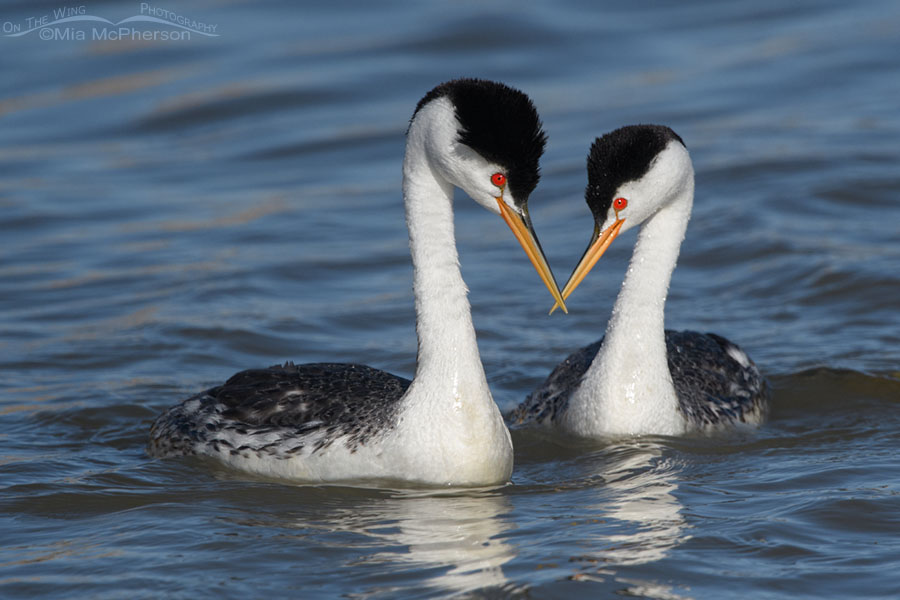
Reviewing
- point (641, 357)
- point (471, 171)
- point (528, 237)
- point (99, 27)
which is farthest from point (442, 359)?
point (99, 27)

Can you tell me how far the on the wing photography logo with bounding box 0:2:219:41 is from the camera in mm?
20312

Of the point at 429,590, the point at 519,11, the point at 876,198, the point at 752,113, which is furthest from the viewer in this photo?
the point at 519,11

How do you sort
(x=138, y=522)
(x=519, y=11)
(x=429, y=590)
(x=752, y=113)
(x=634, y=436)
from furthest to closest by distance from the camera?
1. (x=519, y=11)
2. (x=752, y=113)
3. (x=634, y=436)
4. (x=138, y=522)
5. (x=429, y=590)

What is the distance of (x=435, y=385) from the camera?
7793 millimetres

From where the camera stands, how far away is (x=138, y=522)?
760 centimetres

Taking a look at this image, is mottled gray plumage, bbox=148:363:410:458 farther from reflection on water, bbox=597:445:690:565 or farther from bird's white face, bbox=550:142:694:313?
bird's white face, bbox=550:142:694:313

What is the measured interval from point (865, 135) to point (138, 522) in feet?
36.5

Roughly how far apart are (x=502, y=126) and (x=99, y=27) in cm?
1472

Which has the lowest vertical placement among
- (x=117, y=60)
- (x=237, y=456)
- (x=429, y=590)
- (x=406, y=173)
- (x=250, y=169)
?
(x=429, y=590)

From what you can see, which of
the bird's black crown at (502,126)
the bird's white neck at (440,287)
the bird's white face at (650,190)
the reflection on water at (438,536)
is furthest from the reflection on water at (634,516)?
the bird's black crown at (502,126)

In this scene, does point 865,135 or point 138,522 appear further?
point 865,135

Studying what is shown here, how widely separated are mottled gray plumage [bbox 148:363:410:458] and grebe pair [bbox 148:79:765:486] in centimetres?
1

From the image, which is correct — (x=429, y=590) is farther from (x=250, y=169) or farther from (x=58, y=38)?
(x=58, y=38)

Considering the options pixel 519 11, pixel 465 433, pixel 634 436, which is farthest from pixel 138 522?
pixel 519 11
